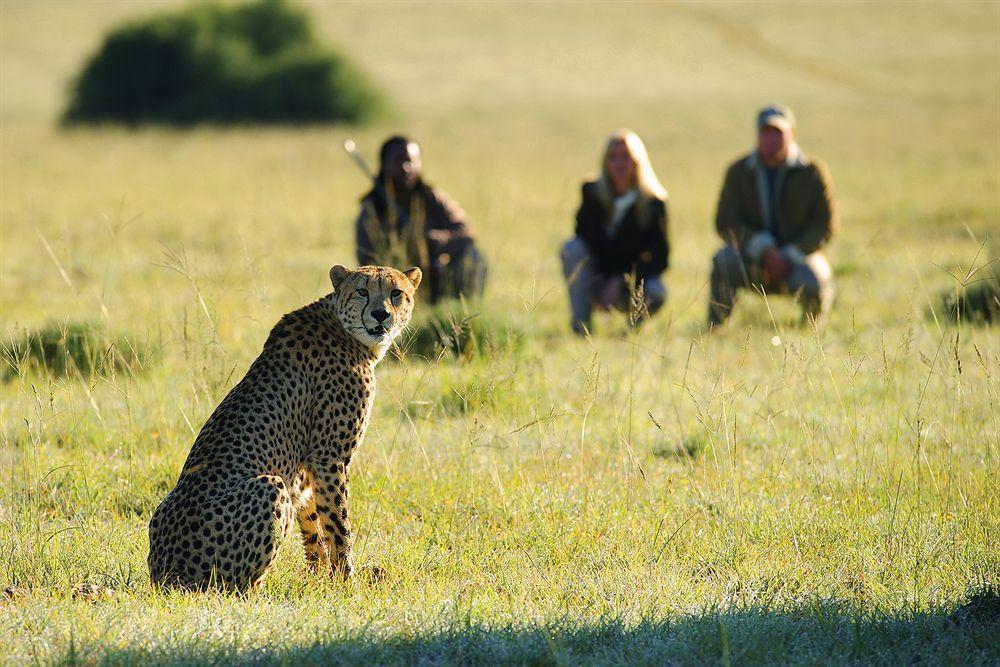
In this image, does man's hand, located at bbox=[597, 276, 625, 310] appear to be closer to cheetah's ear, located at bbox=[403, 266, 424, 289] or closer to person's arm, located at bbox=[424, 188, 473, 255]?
person's arm, located at bbox=[424, 188, 473, 255]

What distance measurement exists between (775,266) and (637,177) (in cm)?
105

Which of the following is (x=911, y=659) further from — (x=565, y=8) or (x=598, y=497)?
(x=565, y=8)

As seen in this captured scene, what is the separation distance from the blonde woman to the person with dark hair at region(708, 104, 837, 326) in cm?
43

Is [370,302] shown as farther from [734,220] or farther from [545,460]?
[734,220]

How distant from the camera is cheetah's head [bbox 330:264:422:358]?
3.80 m

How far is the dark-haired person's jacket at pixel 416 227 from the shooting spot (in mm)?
7184

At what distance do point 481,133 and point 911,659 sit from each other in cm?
2303

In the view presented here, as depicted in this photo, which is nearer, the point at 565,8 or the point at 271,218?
the point at 271,218

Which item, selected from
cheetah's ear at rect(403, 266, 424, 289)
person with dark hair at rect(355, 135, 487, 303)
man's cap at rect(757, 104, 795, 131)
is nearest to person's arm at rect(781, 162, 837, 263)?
man's cap at rect(757, 104, 795, 131)

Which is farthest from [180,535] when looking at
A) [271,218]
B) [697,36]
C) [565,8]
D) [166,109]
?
[565,8]

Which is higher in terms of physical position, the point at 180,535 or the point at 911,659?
the point at 180,535

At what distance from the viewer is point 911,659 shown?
310 centimetres

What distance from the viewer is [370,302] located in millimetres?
3803

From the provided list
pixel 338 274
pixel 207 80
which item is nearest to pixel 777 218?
pixel 338 274
